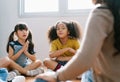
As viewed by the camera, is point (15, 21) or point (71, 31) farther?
point (15, 21)

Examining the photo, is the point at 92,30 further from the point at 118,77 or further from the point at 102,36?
the point at 118,77

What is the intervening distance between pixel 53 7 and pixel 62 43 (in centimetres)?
88

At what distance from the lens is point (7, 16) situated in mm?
3330

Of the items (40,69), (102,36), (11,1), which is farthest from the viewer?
(11,1)

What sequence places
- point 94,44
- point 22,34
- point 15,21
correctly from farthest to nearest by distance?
point 15,21 < point 22,34 < point 94,44

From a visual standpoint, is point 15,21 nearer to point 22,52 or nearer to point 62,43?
point 22,52

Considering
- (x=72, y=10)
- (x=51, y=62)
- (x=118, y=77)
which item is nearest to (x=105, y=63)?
(x=118, y=77)

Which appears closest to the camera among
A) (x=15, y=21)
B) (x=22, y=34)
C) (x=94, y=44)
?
(x=94, y=44)

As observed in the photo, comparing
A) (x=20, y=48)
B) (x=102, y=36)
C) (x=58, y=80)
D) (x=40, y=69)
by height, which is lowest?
(x=40, y=69)

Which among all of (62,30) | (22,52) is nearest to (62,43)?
(62,30)

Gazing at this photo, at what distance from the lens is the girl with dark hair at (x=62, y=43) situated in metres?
2.54

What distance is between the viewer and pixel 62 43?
2.66 meters

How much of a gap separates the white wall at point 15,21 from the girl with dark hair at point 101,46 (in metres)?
2.62

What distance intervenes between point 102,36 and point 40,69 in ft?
6.59
